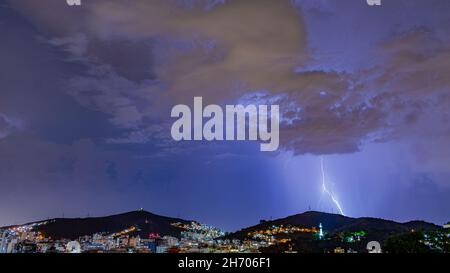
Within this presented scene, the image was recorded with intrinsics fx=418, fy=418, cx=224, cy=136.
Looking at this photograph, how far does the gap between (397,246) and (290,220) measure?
31.8ft

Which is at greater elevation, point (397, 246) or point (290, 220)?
point (290, 220)

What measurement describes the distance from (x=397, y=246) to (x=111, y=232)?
2467 cm
